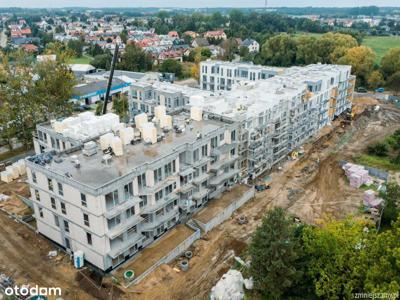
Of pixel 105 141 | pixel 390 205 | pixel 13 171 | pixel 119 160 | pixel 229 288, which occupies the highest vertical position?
pixel 105 141

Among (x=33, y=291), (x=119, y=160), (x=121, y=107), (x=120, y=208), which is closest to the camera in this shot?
(x=33, y=291)

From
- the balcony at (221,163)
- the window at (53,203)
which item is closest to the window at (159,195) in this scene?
the balcony at (221,163)

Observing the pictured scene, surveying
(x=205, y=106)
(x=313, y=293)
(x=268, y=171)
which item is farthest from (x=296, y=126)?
(x=313, y=293)

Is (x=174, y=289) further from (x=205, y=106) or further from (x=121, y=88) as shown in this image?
(x=121, y=88)

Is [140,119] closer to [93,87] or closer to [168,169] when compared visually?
[168,169]

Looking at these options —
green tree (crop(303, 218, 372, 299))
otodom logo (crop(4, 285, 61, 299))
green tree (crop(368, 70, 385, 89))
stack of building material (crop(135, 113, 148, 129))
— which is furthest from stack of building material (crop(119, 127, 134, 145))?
green tree (crop(368, 70, 385, 89))

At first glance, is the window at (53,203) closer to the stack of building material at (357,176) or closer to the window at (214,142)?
the window at (214,142)

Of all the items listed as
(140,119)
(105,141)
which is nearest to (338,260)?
(105,141)
